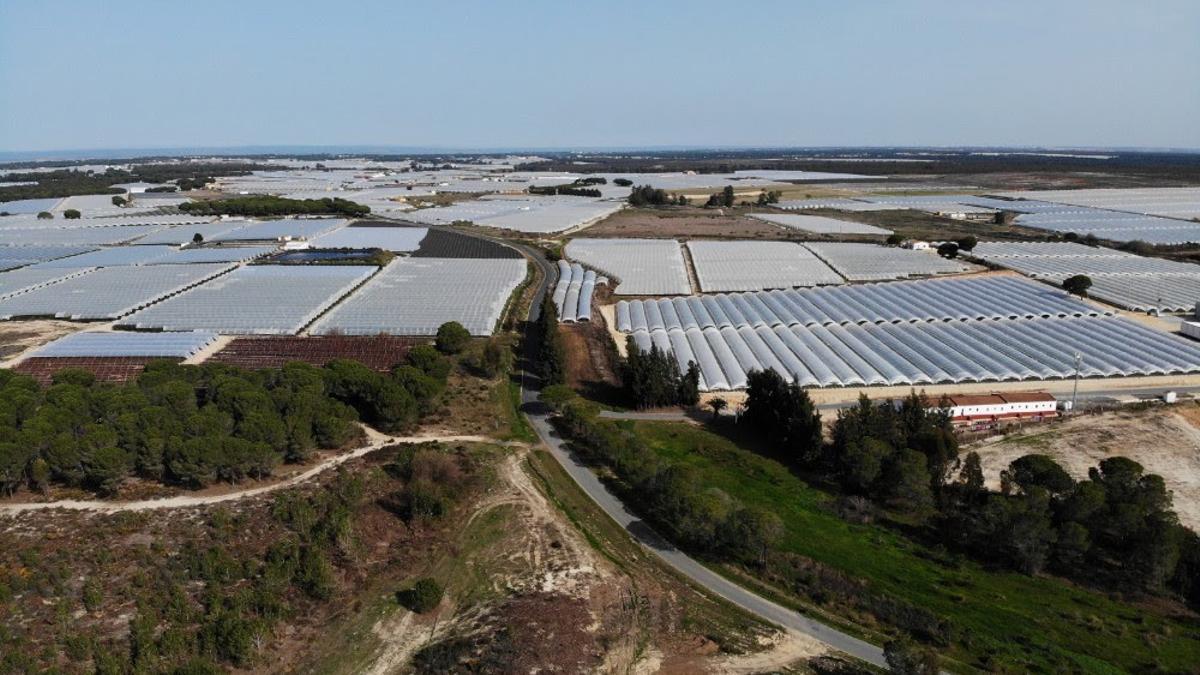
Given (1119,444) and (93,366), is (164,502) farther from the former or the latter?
(1119,444)

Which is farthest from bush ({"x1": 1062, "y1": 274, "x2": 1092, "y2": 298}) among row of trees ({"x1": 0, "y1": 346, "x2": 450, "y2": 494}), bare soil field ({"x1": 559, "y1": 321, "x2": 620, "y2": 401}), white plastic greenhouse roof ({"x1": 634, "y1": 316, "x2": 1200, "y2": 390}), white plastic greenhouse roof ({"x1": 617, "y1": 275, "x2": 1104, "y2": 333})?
row of trees ({"x1": 0, "y1": 346, "x2": 450, "y2": 494})

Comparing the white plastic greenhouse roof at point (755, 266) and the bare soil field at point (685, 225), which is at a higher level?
the bare soil field at point (685, 225)

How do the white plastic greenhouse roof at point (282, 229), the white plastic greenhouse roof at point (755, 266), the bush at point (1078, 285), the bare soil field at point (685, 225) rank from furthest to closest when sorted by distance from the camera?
the bare soil field at point (685, 225) → the white plastic greenhouse roof at point (282, 229) → the white plastic greenhouse roof at point (755, 266) → the bush at point (1078, 285)

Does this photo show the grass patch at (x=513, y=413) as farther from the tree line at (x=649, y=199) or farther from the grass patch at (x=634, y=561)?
the tree line at (x=649, y=199)

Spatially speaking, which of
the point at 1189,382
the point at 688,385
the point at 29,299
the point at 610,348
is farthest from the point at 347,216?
the point at 1189,382

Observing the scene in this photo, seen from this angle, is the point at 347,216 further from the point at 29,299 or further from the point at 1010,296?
the point at 1010,296

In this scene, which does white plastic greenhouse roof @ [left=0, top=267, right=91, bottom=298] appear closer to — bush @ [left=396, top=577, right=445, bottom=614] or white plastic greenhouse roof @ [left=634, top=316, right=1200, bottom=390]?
white plastic greenhouse roof @ [left=634, top=316, right=1200, bottom=390]

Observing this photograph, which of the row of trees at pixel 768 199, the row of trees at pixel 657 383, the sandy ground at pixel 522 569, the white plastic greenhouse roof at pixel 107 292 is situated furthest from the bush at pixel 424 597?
the row of trees at pixel 768 199
